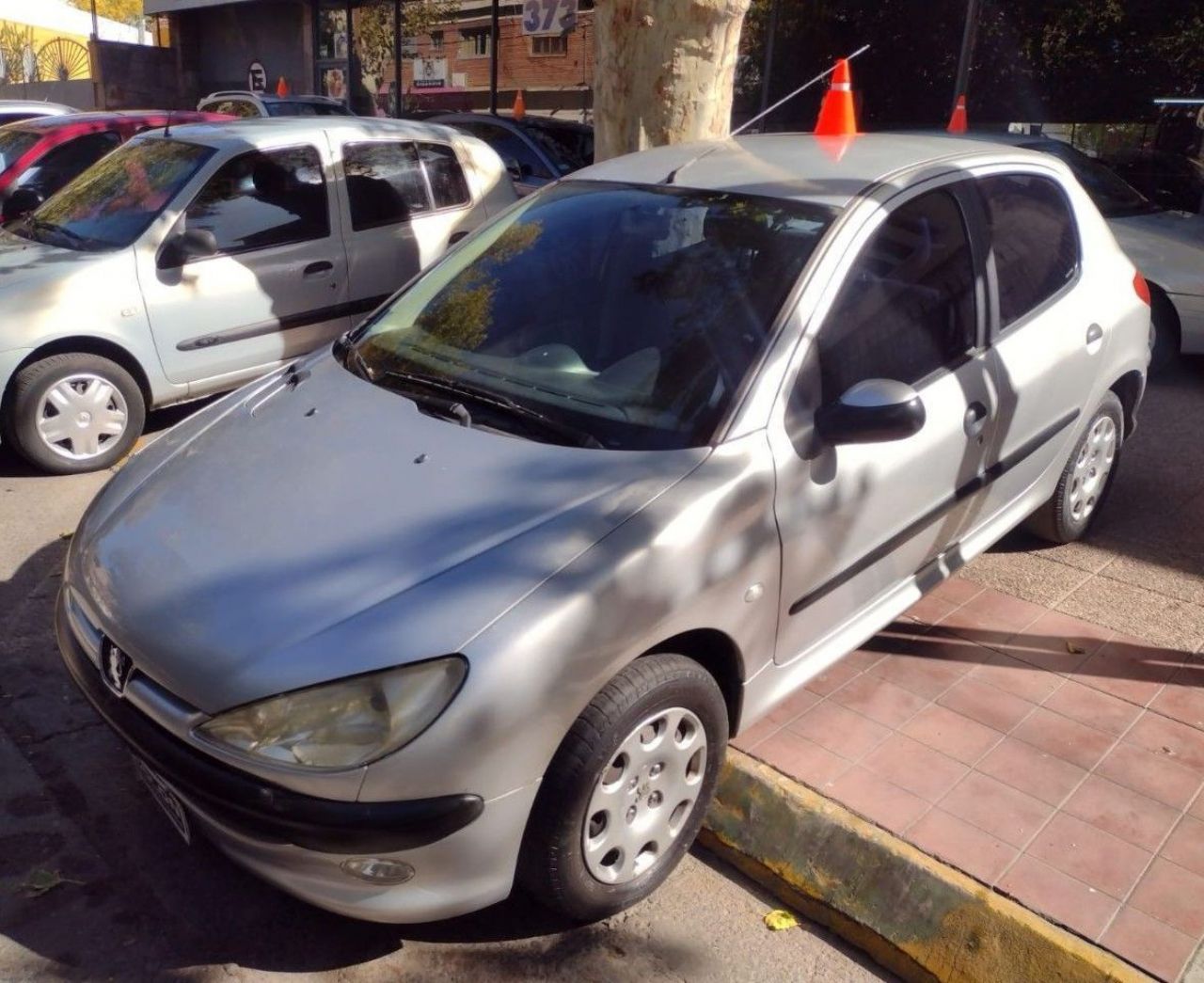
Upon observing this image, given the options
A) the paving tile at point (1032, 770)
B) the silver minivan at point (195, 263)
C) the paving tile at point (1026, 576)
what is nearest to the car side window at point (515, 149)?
the silver minivan at point (195, 263)

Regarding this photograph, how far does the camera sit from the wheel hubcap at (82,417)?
232 inches

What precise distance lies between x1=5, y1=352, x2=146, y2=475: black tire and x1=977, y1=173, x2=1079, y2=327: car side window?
171 inches

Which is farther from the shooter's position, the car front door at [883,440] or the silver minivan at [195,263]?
the silver minivan at [195,263]

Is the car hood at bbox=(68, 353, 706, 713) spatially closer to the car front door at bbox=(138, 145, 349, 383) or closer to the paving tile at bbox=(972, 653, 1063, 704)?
the paving tile at bbox=(972, 653, 1063, 704)

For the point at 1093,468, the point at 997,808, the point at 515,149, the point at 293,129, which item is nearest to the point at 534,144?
the point at 515,149

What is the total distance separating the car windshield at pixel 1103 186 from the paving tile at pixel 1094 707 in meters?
5.04

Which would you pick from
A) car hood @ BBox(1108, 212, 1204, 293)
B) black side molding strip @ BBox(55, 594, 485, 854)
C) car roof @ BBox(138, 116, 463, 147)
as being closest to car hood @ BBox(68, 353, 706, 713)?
black side molding strip @ BBox(55, 594, 485, 854)

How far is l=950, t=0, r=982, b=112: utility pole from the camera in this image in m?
11.5

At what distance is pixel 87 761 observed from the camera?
12.0ft

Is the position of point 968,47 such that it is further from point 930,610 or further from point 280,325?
point 930,610

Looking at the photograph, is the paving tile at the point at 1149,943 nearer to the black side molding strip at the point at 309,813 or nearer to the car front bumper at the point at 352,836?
the car front bumper at the point at 352,836

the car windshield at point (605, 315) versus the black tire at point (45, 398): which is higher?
the car windshield at point (605, 315)

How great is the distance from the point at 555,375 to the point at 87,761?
1909 millimetres

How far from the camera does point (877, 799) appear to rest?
3322 millimetres
